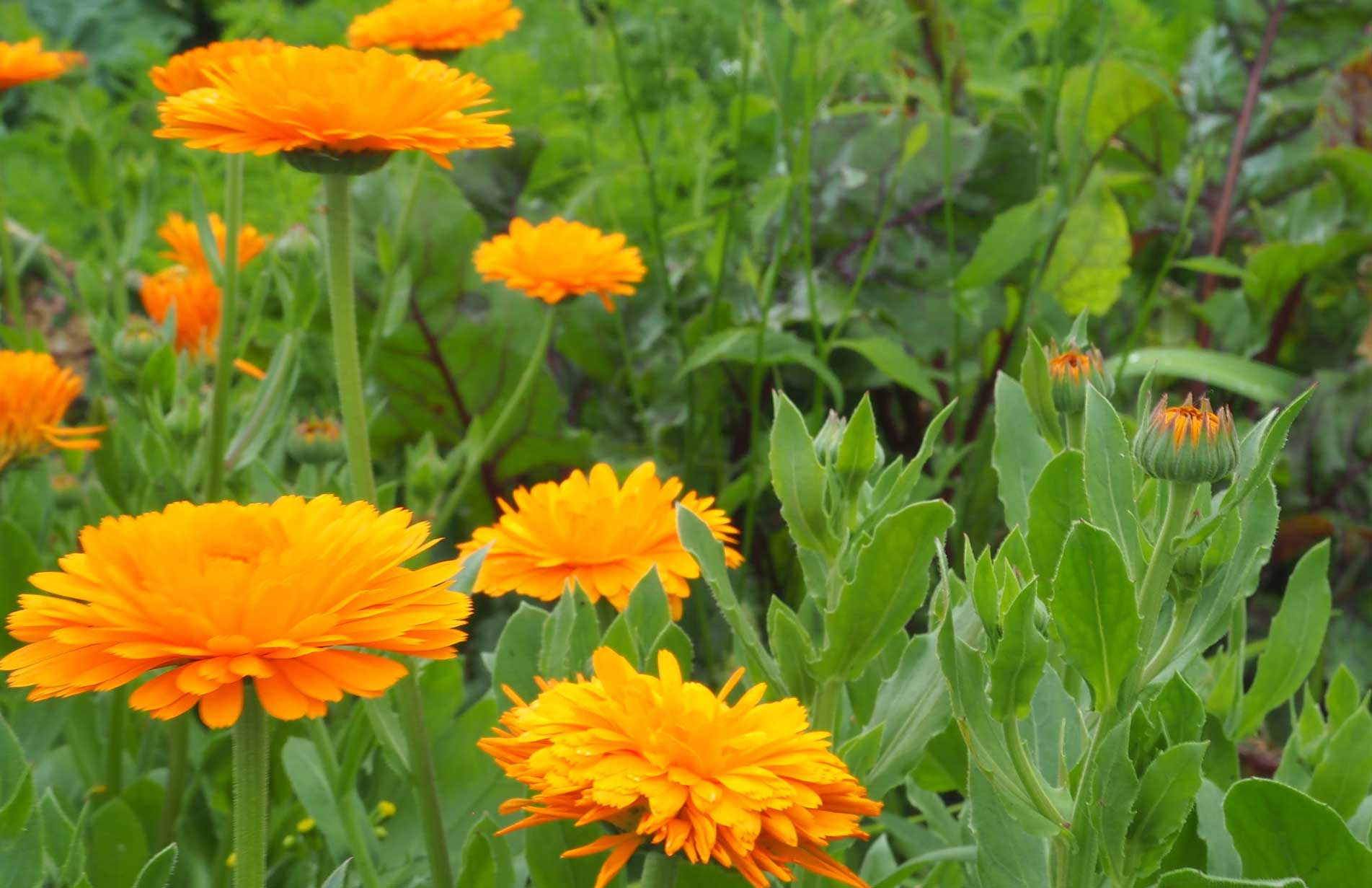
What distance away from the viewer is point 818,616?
3.68 feet

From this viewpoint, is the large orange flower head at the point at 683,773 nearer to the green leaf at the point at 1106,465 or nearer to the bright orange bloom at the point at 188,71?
the green leaf at the point at 1106,465

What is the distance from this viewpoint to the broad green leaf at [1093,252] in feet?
5.96

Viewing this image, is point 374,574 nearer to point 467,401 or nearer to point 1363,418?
point 467,401

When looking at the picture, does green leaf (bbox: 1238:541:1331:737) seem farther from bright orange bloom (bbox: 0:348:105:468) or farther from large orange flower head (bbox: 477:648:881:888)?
bright orange bloom (bbox: 0:348:105:468)

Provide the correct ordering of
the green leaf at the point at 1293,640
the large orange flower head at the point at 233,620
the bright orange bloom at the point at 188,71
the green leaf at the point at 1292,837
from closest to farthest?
the large orange flower head at the point at 233,620 < the green leaf at the point at 1292,837 < the green leaf at the point at 1293,640 < the bright orange bloom at the point at 188,71

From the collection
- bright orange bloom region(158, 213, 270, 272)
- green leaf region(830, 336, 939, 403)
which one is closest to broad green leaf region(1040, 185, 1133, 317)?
green leaf region(830, 336, 939, 403)

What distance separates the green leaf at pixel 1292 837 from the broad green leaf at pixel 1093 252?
3.78 feet

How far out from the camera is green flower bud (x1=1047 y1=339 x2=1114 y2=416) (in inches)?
32.8

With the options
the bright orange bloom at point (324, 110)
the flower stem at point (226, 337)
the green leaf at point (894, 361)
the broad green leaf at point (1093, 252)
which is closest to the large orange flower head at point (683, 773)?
the bright orange bloom at point (324, 110)

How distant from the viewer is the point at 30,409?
1.23 m

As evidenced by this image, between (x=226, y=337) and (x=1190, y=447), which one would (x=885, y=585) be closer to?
(x=1190, y=447)

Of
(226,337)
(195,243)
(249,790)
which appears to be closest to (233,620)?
(249,790)

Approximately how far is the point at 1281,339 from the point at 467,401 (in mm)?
1141

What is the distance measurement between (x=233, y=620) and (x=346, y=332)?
1.13 ft
